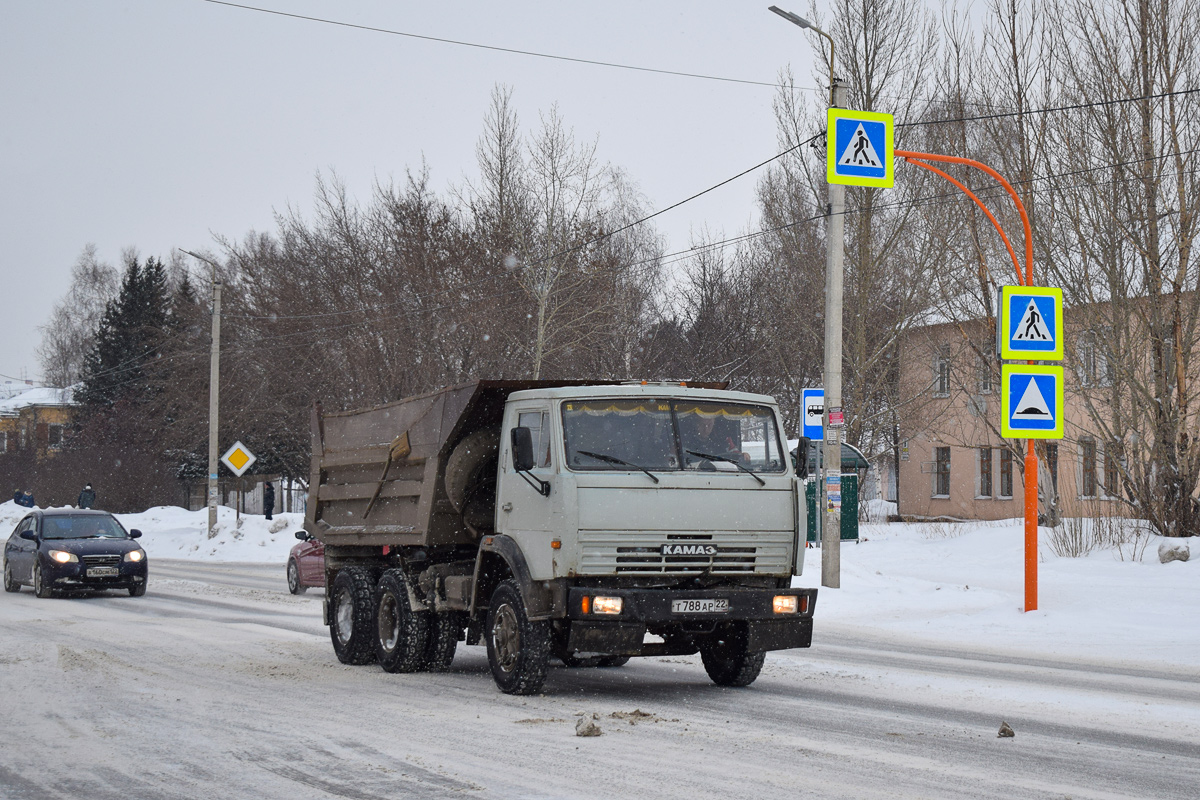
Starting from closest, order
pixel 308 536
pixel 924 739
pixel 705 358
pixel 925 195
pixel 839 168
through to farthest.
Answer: pixel 924 739 → pixel 308 536 → pixel 839 168 → pixel 925 195 → pixel 705 358

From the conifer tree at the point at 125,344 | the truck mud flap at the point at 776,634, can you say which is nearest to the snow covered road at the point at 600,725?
the truck mud flap at the point at 776,634

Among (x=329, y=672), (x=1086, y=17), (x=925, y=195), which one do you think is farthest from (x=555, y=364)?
(x=329, y=672)

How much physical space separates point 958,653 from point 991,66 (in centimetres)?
1840

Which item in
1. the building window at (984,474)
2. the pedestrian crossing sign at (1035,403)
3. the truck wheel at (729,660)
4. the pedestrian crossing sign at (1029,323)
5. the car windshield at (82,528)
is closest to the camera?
the truck wheel at (729,660)

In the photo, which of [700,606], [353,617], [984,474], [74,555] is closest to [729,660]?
[700,606]

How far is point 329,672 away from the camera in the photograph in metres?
11.8

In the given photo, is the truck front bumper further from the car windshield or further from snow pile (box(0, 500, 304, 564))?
snow pile (box(0, 500, 304, 564))

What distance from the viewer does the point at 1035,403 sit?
50.5 feet

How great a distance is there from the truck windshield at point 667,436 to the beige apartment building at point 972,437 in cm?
1577

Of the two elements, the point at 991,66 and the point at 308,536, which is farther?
the point at 991,66

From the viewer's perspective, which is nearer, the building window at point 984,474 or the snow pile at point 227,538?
the snow pile at point 227,538

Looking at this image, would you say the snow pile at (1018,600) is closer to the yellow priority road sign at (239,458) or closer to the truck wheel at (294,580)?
the truck wheel at (294,580)

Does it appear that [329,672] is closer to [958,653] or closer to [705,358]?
[958,653]

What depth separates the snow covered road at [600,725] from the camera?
21.9ft
